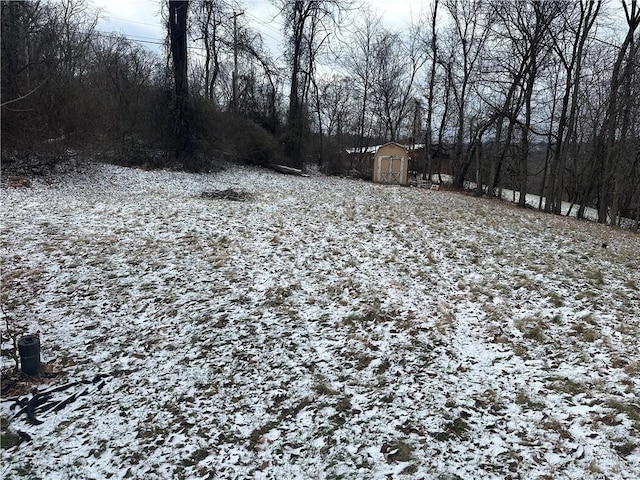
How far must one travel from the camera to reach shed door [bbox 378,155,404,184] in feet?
69.0

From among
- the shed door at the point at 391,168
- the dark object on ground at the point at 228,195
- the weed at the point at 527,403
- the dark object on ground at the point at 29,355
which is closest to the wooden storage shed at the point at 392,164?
the shed door at the point at 391,168

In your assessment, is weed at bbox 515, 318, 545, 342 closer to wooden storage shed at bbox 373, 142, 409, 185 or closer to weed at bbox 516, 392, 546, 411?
weed at bbox 516, 392, 546, 411

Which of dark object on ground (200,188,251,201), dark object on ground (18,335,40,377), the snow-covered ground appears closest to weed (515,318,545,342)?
the snow-covered ground

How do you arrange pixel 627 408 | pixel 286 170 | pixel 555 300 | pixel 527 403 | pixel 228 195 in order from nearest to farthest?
pixel 627 408 → pixel 527 403 → pixel 555 300 → pixel 228 195 → pixel 286 170

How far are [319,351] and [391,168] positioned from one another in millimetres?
18498

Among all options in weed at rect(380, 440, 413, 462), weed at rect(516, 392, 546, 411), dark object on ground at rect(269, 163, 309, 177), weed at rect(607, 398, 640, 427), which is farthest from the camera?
dark object on ground at rect(269, 163, 309, 177)

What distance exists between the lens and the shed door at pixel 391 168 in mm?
21031

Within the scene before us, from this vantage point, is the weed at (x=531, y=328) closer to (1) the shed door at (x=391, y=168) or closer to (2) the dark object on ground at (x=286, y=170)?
(2) the dark object on ground at (x=286, y=170)

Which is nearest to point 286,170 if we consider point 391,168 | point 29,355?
point 391,168

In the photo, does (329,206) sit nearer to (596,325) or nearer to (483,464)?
(596,325)

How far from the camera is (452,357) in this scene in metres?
3.90

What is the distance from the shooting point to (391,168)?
21219 mm

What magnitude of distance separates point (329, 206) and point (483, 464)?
27.7 ft

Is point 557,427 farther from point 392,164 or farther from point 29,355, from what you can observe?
point 392,164
